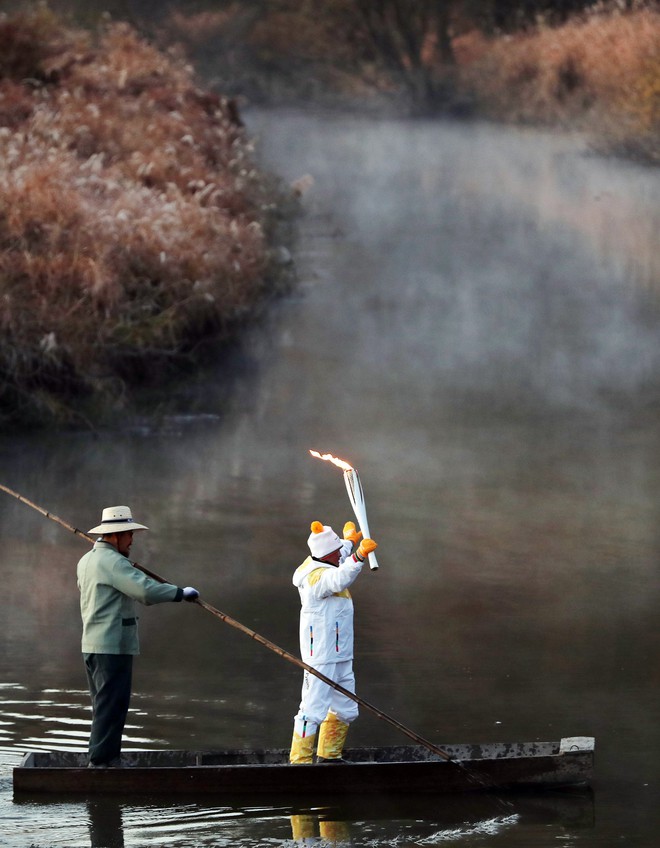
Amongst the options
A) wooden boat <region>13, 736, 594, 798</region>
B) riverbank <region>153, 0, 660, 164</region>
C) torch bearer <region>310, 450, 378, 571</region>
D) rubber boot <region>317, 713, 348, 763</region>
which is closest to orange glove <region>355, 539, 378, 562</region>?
torch bearer <region>310, 450, 378, 571</region>

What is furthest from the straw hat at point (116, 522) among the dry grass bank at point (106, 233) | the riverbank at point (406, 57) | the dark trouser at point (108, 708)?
the riverbank at point (406, 57)

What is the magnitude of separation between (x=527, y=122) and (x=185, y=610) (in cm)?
2833

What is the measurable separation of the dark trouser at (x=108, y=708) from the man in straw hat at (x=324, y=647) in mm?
909

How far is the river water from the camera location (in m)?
9.38

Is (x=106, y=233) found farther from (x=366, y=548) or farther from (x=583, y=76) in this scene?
(x=583, y=76)

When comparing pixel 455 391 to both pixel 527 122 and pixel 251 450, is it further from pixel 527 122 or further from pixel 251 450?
pixel 527 122

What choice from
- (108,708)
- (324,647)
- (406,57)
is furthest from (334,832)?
(406,57)

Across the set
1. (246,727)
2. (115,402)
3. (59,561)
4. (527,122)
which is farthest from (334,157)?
(246,727)

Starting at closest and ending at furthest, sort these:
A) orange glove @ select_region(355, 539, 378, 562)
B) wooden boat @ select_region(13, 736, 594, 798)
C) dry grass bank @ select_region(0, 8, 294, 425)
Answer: orange glove @ select_region(355, 539, 378, 562) < wooden boat @ select_region(13, 736, 594, 798) < dry grass bank @ select_region(0, 8, 294, 425)

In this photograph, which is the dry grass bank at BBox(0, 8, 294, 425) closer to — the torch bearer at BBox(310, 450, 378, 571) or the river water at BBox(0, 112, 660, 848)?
the river water at BBox(0, 112, 660, 848)

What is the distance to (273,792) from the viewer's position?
879 centimetres

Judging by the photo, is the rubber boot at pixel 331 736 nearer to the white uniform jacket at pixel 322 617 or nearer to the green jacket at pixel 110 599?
the white uniform jacket at pixel 322 617

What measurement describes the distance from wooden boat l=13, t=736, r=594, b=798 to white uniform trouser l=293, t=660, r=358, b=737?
25 cm

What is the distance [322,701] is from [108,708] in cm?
109
